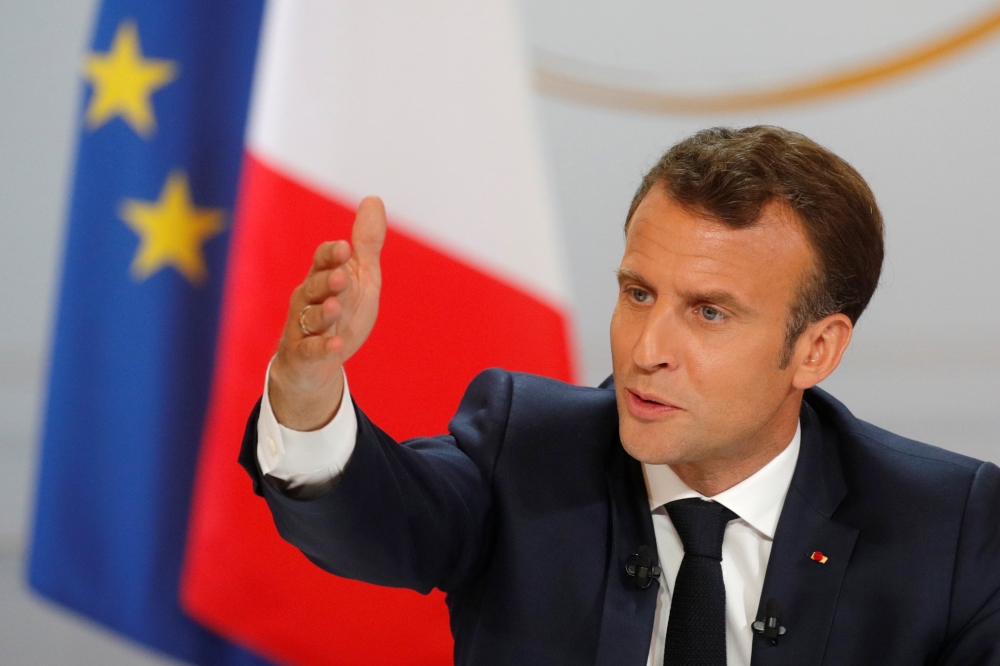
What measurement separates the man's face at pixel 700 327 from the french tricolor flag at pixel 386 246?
115 cm

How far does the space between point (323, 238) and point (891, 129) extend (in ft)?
6.85

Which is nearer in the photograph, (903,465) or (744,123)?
(903,465)

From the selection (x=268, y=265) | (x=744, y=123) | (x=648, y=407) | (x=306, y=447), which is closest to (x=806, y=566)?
(x=648, y=407)

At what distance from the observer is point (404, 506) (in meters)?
1.49

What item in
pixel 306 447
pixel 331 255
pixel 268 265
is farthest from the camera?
pixel 268 265

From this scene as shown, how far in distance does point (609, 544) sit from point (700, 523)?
153 millimetres

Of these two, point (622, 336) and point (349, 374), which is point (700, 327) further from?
point (349, 374)

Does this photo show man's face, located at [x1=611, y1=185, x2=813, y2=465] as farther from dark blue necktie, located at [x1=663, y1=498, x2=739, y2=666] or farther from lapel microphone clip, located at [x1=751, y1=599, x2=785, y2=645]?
lapel microphone clip, located at [x1=751, y1=599, x2=785, y2=645]

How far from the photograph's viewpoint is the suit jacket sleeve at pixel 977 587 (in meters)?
1.57

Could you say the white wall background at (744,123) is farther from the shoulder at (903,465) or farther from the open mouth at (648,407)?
the open mouth at (648,407)

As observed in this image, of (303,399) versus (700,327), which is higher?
(700,327)

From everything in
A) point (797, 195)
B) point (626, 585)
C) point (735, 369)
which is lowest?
point (626, 585)

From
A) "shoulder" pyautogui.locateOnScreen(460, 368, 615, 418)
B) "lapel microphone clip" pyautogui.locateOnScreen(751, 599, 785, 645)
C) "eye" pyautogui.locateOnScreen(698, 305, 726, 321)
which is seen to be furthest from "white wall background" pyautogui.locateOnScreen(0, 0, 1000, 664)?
"lapel microphone clip" pyautogui.locateOnScreen(751, 599, 785, 645)

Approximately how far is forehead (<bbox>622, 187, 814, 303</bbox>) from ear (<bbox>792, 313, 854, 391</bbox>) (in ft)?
0.37
